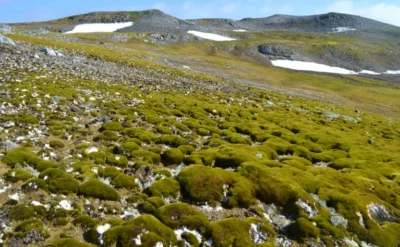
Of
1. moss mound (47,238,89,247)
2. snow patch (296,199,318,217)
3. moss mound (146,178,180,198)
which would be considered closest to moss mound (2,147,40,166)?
moss mound (146,178,180,198)

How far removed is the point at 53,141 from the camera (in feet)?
59.8

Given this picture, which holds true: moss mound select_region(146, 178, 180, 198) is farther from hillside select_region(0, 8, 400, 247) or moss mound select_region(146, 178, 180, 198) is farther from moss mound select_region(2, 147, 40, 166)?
moss mound select_region(2, 147, 40, 166)

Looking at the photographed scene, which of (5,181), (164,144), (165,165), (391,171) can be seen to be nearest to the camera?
(5,181)

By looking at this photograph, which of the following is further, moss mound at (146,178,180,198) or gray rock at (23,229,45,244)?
moss mound at (146,178,180,198)

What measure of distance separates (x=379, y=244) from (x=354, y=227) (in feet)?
3.85

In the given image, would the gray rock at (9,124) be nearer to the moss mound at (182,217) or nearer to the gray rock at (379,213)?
the moss mound at (182,217)

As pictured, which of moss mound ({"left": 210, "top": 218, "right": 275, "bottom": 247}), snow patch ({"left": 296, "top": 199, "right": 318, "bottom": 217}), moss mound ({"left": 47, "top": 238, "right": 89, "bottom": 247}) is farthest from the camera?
snow patch ({"left": 296, "top": 199, "right": 318, "bottom": 217})

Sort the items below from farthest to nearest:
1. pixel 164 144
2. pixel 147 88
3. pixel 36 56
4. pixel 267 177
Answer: pixel 36 56
pixel 147 88
pixel 164 144
pixel 267 177

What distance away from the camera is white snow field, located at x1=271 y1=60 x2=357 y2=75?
593 feet

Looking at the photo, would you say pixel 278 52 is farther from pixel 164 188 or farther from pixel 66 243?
pixel 66 243

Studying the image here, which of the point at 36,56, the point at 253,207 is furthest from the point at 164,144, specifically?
the point at 36,56

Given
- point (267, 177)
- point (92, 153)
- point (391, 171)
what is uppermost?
point (92, 153)

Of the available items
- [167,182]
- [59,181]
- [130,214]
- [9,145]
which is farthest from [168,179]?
[9,145]

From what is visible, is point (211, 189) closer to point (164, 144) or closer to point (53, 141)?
point (164, 144)
